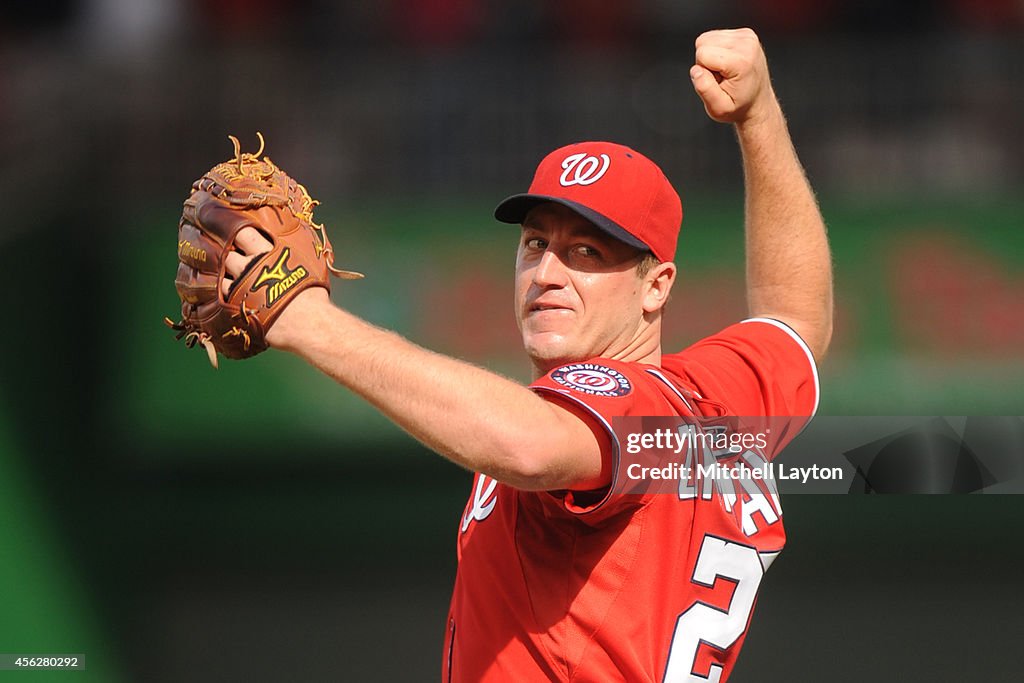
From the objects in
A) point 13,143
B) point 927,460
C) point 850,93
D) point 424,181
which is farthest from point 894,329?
point 13,143

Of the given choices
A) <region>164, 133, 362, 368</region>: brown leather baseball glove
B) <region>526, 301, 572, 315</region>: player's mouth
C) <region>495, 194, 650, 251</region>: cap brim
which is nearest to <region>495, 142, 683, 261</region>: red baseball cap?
<region>495, 194, 650, 251</region>: cap brim

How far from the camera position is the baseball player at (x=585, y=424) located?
1548 mm

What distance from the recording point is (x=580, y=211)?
197 cm

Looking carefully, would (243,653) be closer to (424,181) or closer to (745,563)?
(424,181)

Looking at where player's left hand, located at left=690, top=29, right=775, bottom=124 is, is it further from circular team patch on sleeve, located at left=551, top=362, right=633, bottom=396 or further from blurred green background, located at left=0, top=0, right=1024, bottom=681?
blurred green background, located at left=0, top=0, right=1024, bottom=681

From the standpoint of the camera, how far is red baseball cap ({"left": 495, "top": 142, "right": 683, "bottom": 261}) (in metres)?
2.01

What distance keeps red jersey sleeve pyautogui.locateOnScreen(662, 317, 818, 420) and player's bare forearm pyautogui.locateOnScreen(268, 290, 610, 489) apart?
0.69 m

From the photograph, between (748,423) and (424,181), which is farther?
(424,181)

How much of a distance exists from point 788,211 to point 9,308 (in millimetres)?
3788

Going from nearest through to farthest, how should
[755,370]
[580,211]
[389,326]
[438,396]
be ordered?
[438,396], [580,211], [755,370], [389,326]

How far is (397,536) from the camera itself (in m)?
5.72

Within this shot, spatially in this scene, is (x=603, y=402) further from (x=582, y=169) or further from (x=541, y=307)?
(x=582, y=169)

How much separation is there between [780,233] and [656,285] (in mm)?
474

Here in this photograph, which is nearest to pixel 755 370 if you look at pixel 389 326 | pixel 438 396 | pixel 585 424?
pixel 585 424
